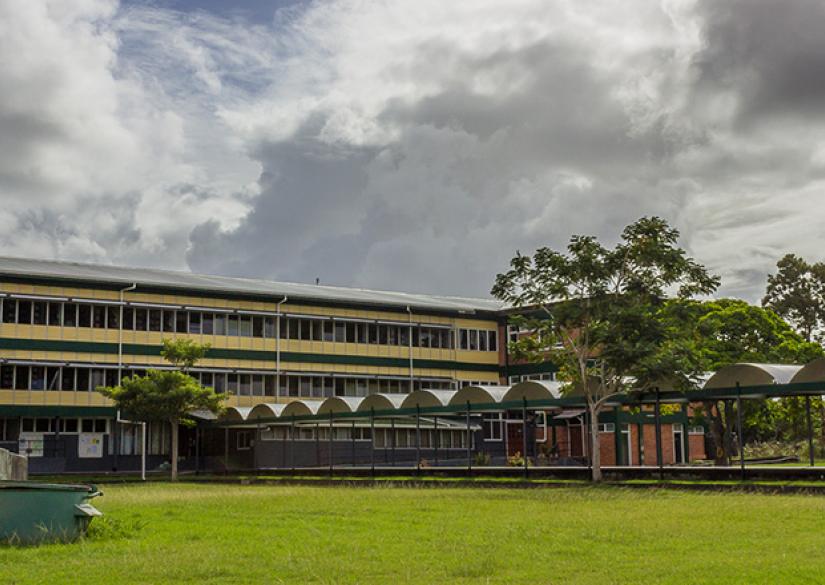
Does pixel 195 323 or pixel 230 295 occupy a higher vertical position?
Answer: pixel 230 295

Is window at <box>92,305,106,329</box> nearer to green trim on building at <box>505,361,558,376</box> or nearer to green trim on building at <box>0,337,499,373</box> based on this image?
green trim on building at <box>0,337,499,373</box>

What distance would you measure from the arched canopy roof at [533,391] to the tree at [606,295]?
4546 millimetres

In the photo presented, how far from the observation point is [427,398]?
150 feet

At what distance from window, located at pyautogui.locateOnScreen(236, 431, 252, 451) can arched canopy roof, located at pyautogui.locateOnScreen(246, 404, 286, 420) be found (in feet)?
10.5

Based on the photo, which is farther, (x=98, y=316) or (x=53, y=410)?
(x=98, y=316)

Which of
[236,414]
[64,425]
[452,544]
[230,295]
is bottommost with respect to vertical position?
[452,544]

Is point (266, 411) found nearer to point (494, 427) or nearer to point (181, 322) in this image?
point (181, 322)

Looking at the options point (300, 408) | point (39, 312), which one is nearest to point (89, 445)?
point (39, 312)

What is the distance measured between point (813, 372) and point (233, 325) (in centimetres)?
3548

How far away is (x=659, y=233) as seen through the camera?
114 feet

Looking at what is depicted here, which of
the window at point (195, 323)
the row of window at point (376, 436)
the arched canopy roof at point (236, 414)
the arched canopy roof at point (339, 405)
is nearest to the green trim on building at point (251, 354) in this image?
the window at point (195, 323)

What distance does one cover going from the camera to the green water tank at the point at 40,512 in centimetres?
1634

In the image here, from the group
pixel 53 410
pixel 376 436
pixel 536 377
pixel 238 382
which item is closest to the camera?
pixel 53 410

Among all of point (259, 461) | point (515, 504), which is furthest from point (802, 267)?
point (515, 504)
